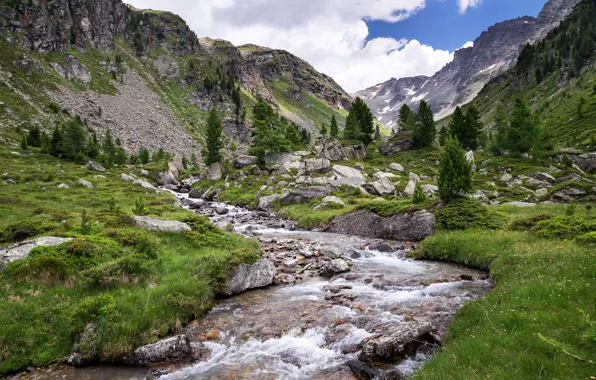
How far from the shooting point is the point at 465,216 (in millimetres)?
27672

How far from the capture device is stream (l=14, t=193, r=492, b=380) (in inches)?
406

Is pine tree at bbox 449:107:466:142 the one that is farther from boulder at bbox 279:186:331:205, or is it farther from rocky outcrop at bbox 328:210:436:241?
rocky outcrop at bbox 328:210:436:241

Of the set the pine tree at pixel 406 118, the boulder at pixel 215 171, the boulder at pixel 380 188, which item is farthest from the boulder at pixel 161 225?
the pine tree at pixel 406 118

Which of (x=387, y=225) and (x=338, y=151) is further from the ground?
(x=338, y=151)

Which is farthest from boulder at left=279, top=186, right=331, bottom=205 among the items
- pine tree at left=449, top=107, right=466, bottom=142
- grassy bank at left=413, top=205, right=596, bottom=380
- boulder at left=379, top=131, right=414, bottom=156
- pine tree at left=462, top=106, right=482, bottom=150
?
pine tree at left=462, top=106, right=482, bottom=150

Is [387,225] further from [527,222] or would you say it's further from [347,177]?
[347,177]

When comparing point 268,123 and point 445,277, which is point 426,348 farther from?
point 268,123

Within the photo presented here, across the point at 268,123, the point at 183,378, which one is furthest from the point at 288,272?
the point at 268,123

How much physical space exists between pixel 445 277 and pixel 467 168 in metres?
15.4

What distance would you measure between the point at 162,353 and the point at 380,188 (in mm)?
46897

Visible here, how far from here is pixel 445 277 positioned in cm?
1889

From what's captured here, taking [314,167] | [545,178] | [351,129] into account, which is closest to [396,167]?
[314,167]

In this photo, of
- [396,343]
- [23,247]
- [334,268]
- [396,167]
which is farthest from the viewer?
[396,167]

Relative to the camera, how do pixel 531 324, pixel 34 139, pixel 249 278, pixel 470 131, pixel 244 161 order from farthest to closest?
1. pixel 244 161
2. pixel 470 131
3. pixel 34 139
4. pixel 249 278
5. pixel 531 324
